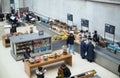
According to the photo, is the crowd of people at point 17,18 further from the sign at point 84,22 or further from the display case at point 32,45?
the display case at point 32,45

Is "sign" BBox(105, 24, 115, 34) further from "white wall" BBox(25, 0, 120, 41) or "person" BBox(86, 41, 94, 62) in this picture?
"person" BBox(86, 41, 94, 62)

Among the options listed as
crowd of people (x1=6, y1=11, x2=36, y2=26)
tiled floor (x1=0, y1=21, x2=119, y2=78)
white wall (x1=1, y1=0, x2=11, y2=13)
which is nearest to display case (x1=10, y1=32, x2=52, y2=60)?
tiled floor (x1=0, y1=21, x2=119, y2=78)

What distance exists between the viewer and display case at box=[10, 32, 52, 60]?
12.0m

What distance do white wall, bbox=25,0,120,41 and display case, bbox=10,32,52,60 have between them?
4.19 metres

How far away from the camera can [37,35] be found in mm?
12922

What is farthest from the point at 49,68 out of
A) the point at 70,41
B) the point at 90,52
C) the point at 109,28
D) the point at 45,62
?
the point at 109,28

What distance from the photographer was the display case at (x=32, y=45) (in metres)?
12.0

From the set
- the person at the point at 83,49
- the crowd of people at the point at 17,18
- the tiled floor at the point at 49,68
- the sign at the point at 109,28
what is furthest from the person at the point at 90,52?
the crowd of people at the point at 17,18

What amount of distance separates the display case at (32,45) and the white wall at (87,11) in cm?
419

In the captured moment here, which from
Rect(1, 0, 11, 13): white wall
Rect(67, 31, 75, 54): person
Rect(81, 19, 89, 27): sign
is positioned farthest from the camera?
Rect(1, 0, 11, 13): white wall

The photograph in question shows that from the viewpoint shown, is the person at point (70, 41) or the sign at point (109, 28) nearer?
the person at point (70, 41)

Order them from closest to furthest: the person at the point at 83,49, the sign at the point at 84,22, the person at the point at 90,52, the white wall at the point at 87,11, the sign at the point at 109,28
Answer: the person at the point at 90,52
the person at the point at 83,49
the sign at the point at 109,28
the white wall at the point at 87,11
the sign at the point at 84,22

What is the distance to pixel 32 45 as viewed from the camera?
12.3 meters

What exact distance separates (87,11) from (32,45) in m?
5.74
